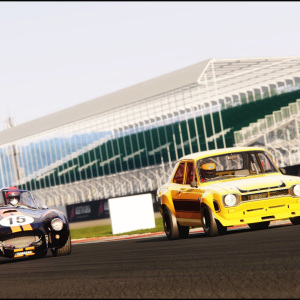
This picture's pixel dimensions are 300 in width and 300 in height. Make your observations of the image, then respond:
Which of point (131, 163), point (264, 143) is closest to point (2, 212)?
point (264, 143)

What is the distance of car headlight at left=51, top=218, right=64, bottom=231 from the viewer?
39.0 ft

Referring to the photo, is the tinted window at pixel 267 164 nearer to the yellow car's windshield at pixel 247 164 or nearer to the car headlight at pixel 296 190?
the yellow car's windshield at pixel 247 164

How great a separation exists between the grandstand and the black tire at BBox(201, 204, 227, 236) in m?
25.7

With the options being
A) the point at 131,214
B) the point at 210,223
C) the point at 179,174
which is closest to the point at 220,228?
the point at 210,223

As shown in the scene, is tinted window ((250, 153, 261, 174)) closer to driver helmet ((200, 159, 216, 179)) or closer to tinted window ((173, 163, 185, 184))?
driver helmet ((200, 159, 216, 179))

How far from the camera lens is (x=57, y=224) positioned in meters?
11.9

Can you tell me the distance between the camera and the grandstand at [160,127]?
129 feet

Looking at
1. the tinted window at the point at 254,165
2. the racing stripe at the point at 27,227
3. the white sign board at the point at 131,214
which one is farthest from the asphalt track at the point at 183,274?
the white sign board at the point at 131,214

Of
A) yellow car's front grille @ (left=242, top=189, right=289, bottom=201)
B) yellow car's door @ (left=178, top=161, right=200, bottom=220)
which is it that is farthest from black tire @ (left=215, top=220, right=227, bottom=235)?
yellow car's front grille @ (left=242, top=189, right=289, bottom=201)

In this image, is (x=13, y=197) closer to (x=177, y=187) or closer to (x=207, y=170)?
(x=177, y=187)

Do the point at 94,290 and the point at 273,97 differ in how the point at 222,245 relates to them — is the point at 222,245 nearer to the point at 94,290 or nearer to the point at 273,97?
the point at 94,290

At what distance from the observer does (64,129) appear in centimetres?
5222

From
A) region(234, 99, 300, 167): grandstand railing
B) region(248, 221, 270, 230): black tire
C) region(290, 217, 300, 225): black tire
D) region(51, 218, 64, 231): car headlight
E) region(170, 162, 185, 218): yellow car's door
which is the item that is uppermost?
region(234, 99, 300, 167): grandstand railing

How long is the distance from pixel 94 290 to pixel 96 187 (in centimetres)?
4398
